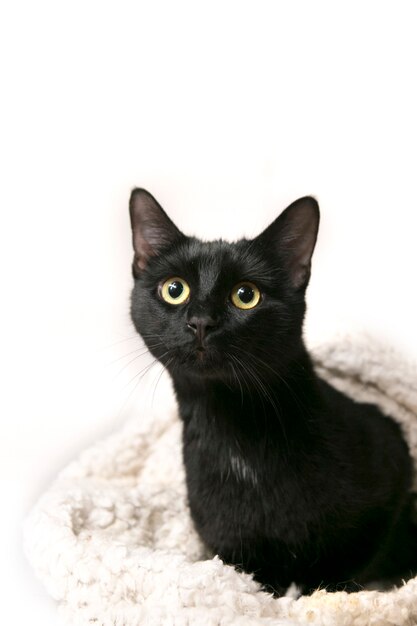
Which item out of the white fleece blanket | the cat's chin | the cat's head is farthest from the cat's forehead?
the white fleece blanket

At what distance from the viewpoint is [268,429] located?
1.19 meters

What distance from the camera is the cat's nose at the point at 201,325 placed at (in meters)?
1.05

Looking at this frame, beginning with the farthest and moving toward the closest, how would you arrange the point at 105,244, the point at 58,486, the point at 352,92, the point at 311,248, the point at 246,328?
the point at 105,244 < the point at 352,92 < the point at 58,486 < the point at 311,248 < the point at 246,328

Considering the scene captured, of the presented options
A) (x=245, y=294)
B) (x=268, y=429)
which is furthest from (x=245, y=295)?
(x=268, y=429)

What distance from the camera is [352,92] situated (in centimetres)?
168

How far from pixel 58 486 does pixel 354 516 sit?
1.83 ft

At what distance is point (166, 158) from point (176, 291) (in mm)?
740

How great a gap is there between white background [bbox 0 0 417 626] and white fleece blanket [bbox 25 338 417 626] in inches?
3.6

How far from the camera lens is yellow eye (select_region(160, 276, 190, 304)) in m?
1.15

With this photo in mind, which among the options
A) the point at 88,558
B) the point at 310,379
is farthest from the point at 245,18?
the point at 88,558

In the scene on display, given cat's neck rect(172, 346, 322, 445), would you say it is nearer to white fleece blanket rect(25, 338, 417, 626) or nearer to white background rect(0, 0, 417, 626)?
white fleece blanket rect(25, 338, 417, 626)

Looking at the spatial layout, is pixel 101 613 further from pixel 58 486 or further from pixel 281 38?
pixel 281 38

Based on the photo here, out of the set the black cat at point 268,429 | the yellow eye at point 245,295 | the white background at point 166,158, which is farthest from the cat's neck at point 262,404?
the white background at point 166,158

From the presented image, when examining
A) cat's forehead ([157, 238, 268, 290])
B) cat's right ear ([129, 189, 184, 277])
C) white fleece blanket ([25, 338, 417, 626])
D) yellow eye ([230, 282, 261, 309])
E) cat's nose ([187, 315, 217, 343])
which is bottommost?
white fleece blanket ([25, 338, 417, 626])
